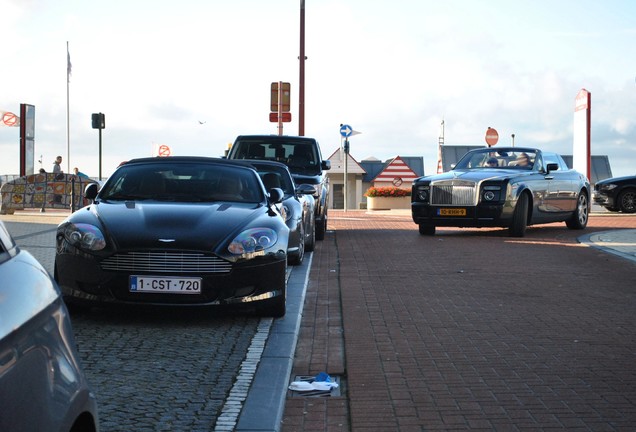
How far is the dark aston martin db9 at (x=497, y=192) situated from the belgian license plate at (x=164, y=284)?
408 inches

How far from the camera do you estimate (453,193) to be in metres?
17.3

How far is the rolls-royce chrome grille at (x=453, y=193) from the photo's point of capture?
17188 mm

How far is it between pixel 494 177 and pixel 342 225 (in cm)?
595

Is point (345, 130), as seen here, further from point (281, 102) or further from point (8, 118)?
point (8, 118)

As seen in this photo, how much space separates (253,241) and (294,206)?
4.42 m

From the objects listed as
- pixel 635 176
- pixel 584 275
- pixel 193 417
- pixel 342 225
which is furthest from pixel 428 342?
pixel 635 176

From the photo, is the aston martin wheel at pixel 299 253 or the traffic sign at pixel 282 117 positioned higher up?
the traffic sign at pixel 282 117

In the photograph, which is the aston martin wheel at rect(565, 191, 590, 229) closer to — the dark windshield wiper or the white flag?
the dark windshield wiper

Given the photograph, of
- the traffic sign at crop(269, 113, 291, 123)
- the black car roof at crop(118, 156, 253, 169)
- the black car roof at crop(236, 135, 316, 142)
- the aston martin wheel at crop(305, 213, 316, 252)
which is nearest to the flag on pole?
the traffic sign at crop(269, 113, 291, 123)

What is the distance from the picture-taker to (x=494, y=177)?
56.4ft

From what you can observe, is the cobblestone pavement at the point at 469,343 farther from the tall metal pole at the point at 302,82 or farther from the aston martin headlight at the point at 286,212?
the tall metal pole at the point at 302,82

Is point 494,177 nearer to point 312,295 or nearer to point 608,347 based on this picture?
point 312,295

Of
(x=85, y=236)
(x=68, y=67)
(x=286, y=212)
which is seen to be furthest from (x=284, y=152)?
(x=68, y=67)

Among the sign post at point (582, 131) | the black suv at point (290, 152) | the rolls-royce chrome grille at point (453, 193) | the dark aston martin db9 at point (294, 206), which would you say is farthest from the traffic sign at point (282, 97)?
the dark aston martin db9 at point (294, 206)
